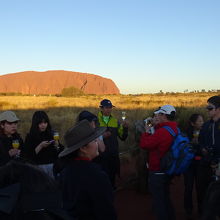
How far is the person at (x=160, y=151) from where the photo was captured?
13.0ft

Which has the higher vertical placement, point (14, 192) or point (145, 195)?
point (14, 192)

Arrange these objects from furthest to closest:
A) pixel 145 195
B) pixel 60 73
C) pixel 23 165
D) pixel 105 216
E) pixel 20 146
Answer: pixel 60 73
pixel 145 195
pixel 20 146
pixel 105 216
pixel 23 165

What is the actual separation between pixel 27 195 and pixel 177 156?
3.09 meters

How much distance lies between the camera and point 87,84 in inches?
5384

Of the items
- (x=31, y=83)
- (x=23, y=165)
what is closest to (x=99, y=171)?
(x=23, y=165)

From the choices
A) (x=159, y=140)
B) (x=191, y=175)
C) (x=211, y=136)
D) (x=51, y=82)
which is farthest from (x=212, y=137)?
(x=51, y=82)

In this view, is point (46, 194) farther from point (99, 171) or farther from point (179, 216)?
point (179, 216)

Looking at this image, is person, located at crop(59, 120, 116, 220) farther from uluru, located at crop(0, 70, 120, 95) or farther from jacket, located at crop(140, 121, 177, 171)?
uluru, located at crop(0, 70, 120, 95)

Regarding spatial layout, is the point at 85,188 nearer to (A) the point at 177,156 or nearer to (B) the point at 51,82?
(A) the point at 177,156

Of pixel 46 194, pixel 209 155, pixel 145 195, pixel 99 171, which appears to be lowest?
pixel 145 195

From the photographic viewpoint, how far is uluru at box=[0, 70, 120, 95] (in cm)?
12394

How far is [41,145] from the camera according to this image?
173 inches

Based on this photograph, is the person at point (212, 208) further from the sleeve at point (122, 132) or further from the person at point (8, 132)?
the sleeve at point (122, 132)

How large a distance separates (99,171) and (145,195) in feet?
15.4
